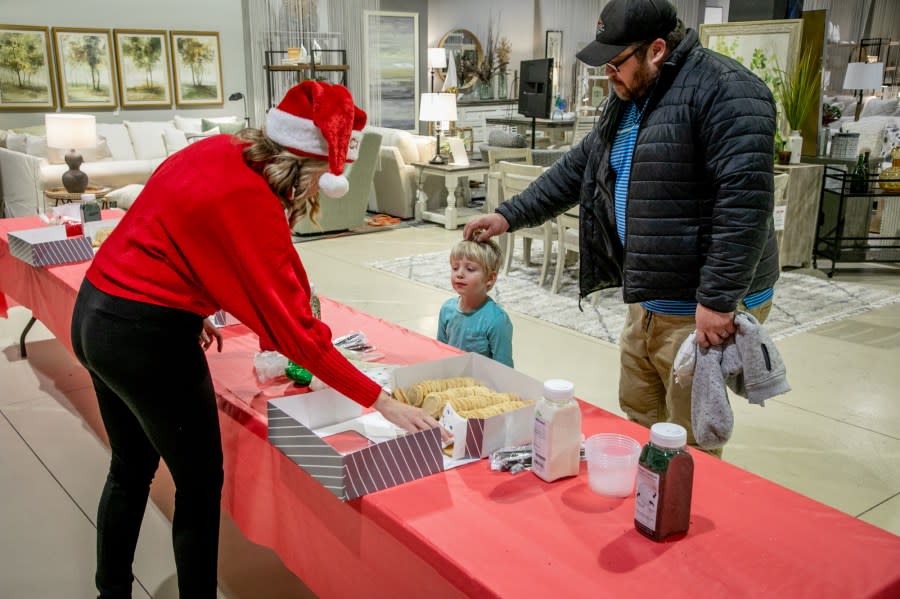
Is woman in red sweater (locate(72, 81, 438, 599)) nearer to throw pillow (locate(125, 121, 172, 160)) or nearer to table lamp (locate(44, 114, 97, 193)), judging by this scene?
table lamp (locate(44, 114, 97, 193))

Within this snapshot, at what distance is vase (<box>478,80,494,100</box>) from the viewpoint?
537 inches

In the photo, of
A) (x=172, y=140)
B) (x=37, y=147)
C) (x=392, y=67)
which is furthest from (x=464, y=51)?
(x=37, y=147)

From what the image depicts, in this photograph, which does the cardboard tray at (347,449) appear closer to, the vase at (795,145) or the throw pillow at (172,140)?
the vase at (795,145)

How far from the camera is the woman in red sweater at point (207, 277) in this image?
4.72 ft

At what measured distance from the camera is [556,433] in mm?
1444

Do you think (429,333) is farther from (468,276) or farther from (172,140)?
(172,140)

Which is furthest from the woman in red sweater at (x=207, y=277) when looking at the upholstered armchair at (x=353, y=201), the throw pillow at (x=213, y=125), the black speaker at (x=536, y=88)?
the throw pillow at (x=213, y=125)

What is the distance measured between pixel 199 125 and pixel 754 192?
30.6 feet

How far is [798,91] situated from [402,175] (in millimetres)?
4001

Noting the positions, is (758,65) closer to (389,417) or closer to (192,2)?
(389,417)

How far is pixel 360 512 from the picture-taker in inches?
56.5

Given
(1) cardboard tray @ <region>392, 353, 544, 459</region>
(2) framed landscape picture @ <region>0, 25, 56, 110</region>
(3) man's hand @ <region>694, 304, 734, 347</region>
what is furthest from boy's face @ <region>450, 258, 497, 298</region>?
(2) framed landscape picture @ <region>0, 25, 56, 110</region>

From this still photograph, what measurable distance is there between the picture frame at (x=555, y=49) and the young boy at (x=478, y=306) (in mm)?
12733

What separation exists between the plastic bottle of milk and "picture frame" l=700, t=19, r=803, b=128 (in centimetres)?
517
